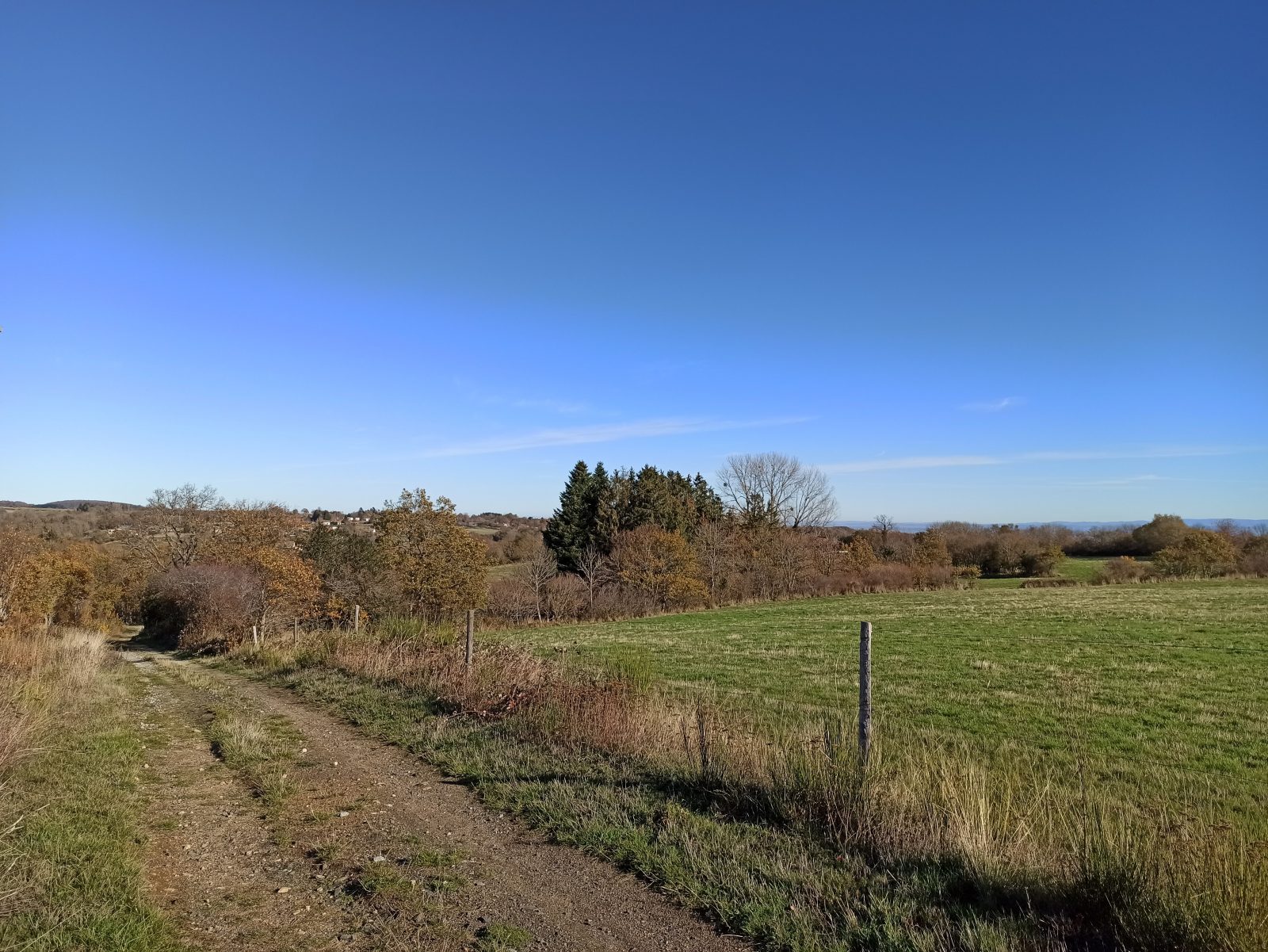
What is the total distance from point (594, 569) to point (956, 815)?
177ft

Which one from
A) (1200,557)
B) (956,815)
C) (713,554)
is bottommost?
(956,815)

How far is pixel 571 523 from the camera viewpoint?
217 ft

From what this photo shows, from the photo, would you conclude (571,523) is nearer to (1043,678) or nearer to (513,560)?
(513,560)

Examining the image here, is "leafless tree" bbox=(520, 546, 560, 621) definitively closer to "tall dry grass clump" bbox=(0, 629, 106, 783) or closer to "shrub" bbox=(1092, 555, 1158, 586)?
"tall dry grass clump" bbox=(0, 629, 106, 783)

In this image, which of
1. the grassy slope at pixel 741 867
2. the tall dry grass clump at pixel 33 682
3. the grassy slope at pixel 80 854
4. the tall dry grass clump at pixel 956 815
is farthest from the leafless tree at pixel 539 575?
the grassy slope at pixel 741 867

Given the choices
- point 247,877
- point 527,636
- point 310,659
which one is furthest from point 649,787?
point 527,636

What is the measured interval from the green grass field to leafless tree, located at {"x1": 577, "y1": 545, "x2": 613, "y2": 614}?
16774 mm

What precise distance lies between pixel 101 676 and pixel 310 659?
4543mm

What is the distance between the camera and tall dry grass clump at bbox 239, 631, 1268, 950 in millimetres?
4141

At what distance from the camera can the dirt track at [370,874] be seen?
461cm

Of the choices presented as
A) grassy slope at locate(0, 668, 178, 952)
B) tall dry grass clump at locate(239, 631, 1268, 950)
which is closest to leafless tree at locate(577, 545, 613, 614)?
tall dry grass clump at locate(239, 631, 1268, 950)

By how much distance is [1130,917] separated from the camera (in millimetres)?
4203

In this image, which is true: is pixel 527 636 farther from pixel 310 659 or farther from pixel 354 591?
pixel 310 659

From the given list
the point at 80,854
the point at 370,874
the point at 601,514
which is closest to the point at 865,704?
the point at 370,874
